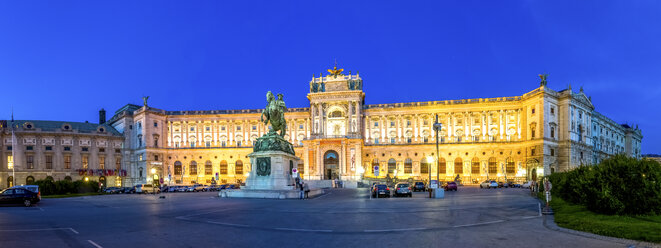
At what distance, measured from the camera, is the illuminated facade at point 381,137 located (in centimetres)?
7119

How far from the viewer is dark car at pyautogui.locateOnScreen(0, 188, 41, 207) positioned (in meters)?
26.2

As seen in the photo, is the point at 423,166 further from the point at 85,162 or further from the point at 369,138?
the point at 85,162

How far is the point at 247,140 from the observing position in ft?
279

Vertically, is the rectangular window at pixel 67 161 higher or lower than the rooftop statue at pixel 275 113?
lower

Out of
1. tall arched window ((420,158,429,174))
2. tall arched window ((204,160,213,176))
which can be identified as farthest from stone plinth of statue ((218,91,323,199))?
tall arched window ((204,160,213,176))

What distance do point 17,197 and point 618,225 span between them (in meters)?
32.8

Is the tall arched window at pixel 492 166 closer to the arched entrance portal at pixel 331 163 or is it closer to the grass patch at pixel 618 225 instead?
the arched entrance portal at pixel 331 163

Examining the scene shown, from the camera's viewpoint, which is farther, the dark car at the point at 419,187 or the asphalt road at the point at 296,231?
the dark car at the point at 419,187

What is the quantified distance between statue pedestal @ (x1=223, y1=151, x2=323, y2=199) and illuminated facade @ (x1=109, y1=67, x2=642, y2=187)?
142 feet

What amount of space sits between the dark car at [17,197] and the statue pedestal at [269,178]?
13.8 metres

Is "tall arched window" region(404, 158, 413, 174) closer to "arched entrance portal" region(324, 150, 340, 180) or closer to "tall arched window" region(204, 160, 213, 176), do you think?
"arched entrance portal" region(324, 150, 340, 180)

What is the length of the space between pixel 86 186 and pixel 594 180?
53.0 m

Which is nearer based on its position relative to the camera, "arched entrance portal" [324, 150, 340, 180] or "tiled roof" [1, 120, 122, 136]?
"tiled roof" [1, 120, 122, 136]

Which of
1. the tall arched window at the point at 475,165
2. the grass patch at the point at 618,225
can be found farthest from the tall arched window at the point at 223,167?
the grass patch at the point at 618,225
